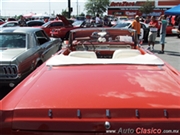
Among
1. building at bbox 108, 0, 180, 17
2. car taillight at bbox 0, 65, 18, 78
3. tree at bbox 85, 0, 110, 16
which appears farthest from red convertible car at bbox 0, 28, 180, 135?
tree at bbox 85, 0, 110, 16

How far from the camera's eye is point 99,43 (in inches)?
189

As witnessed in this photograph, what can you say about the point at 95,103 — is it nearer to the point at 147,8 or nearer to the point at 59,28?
the point at 59,28

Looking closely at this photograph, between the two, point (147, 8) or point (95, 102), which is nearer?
point (95, 102)

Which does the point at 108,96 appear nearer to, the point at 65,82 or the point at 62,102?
the point at 62,102

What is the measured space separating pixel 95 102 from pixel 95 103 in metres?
0.02

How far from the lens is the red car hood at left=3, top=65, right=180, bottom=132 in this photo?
70.2 inches

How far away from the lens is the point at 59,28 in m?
16.1

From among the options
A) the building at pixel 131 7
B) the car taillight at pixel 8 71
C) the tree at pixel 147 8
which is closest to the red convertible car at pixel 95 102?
the car taillight at pixel 8 71

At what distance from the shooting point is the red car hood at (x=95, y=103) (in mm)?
1784

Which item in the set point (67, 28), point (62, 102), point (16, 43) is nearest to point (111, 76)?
point (62, 102)

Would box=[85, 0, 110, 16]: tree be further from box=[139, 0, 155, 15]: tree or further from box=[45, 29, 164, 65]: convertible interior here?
box=[45, 29, 164, 65]: convertible interior

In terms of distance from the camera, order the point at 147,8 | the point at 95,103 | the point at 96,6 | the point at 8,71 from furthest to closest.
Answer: the point at 96,6
the point at 147,8
the point at 8,71
the point at 95,103

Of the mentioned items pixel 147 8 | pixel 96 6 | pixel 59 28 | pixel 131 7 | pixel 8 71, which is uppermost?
pixel 96 6

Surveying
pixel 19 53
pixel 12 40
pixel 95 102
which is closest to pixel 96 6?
pixel 12 40
